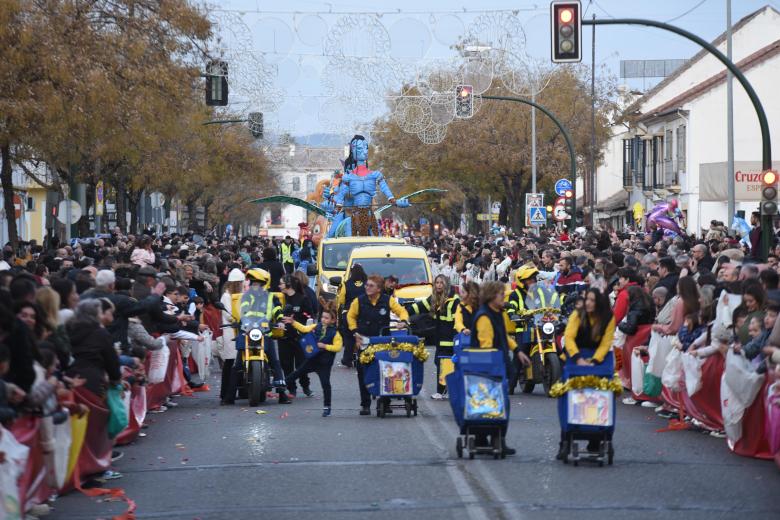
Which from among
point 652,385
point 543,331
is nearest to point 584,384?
point 652,385

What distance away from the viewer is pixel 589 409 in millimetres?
12055

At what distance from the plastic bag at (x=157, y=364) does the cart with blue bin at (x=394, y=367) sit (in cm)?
224

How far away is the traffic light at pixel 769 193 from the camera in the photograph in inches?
934

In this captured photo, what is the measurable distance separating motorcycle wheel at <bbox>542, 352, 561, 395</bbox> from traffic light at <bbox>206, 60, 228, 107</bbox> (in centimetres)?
1632

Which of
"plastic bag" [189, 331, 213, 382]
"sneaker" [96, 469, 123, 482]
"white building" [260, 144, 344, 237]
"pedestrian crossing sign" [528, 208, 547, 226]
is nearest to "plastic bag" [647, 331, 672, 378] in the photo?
"plastic bag" [189, 331, 213, 382]

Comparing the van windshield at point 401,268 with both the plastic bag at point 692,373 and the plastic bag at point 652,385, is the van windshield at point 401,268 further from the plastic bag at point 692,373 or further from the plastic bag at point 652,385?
the plastic bag at point 692,373

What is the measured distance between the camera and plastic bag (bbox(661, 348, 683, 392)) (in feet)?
49.5

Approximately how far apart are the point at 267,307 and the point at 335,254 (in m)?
13.3

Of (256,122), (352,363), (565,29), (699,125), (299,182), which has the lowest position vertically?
(352,363)

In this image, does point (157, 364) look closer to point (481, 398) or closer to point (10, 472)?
point (481, 398)

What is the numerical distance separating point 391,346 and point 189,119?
3748 centimetres

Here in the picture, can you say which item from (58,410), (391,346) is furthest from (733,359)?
(58,410)

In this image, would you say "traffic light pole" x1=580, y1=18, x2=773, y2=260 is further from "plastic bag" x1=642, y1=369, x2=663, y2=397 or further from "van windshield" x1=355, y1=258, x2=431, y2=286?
"plastic bag" x1=642, y1=369, x2=663, y2=397

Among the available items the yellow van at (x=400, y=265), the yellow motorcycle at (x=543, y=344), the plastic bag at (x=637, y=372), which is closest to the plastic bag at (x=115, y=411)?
the yellow motorcycle at (x=543, y=344)
